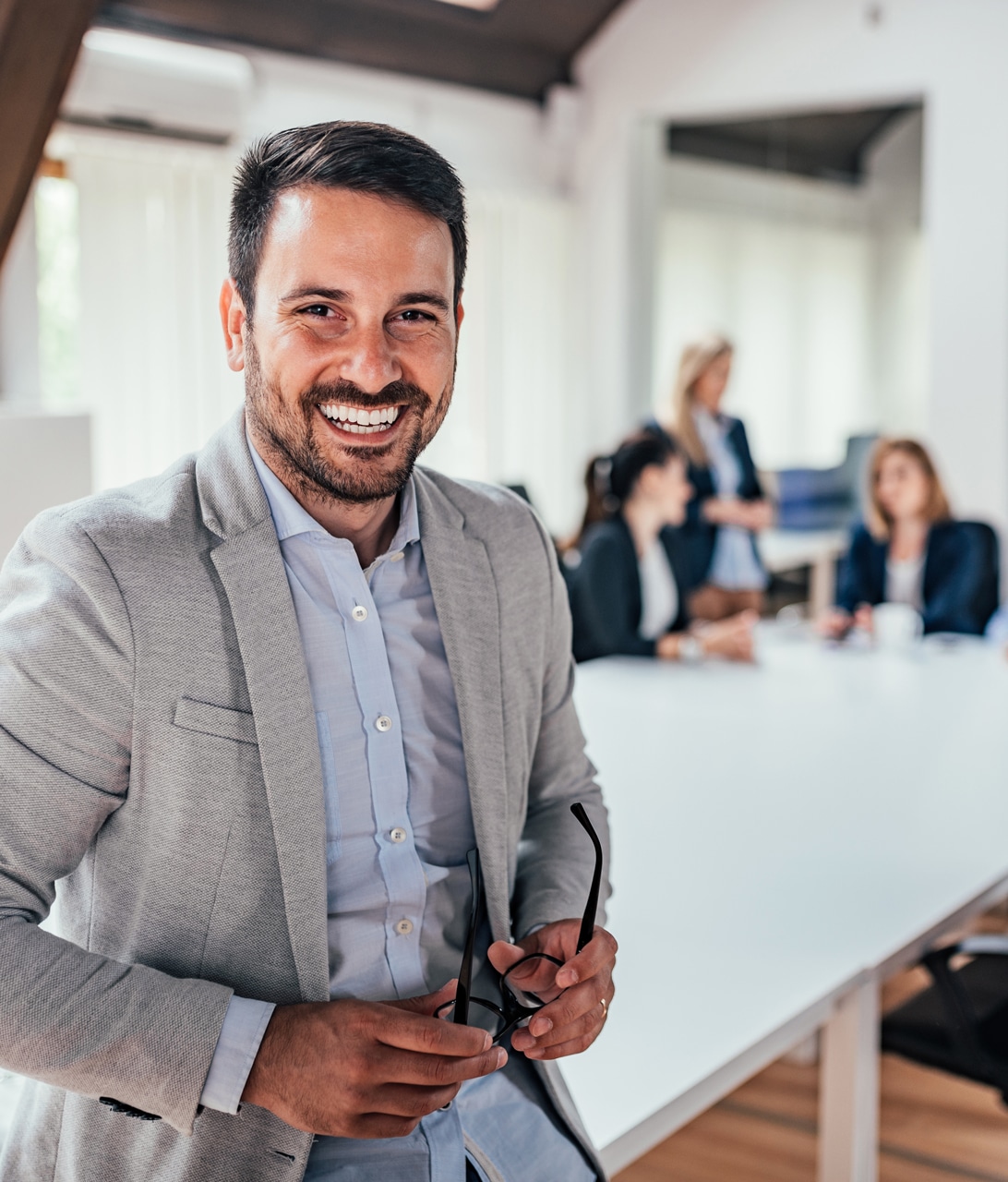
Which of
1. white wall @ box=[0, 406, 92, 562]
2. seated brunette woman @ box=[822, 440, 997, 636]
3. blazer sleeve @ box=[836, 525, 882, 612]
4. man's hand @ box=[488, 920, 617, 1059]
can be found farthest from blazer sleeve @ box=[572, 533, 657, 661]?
man's hand @ box=[488, 920, 617, 1059]

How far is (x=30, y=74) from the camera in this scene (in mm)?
1739

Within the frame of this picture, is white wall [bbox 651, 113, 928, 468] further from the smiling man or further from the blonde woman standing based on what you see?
the smiling man

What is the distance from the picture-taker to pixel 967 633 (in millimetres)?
3996

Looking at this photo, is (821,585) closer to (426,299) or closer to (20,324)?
(20,324)

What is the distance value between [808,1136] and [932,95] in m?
4.30

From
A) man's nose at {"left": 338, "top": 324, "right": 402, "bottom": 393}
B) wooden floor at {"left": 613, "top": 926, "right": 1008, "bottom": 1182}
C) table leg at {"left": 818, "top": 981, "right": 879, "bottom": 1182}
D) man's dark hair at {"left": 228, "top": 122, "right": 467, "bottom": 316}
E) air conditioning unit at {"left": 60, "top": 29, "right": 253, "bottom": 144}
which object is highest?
air conditioning unit at {"left": 60, "top": 29, "right": 253, "bottom": 144}

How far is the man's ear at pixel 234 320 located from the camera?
3.77ft

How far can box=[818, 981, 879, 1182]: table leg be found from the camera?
6.18ft

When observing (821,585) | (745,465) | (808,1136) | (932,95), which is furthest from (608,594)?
(932,95)

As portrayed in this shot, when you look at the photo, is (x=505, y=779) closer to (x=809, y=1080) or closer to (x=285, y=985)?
(x=285, y=985)

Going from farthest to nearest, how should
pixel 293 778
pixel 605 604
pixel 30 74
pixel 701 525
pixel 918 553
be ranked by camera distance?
pixel 701 525 < pixel 918 553 < pixel 605 604 < pixel 30 74 < pixel 293 778

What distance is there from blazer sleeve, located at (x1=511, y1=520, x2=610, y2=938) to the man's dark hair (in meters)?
0.41

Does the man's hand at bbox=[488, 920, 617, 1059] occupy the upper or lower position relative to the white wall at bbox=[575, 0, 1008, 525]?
lower

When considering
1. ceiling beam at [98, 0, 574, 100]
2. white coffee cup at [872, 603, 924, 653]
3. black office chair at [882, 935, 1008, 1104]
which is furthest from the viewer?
ceiling beam at [98, 0, 574, 100]
